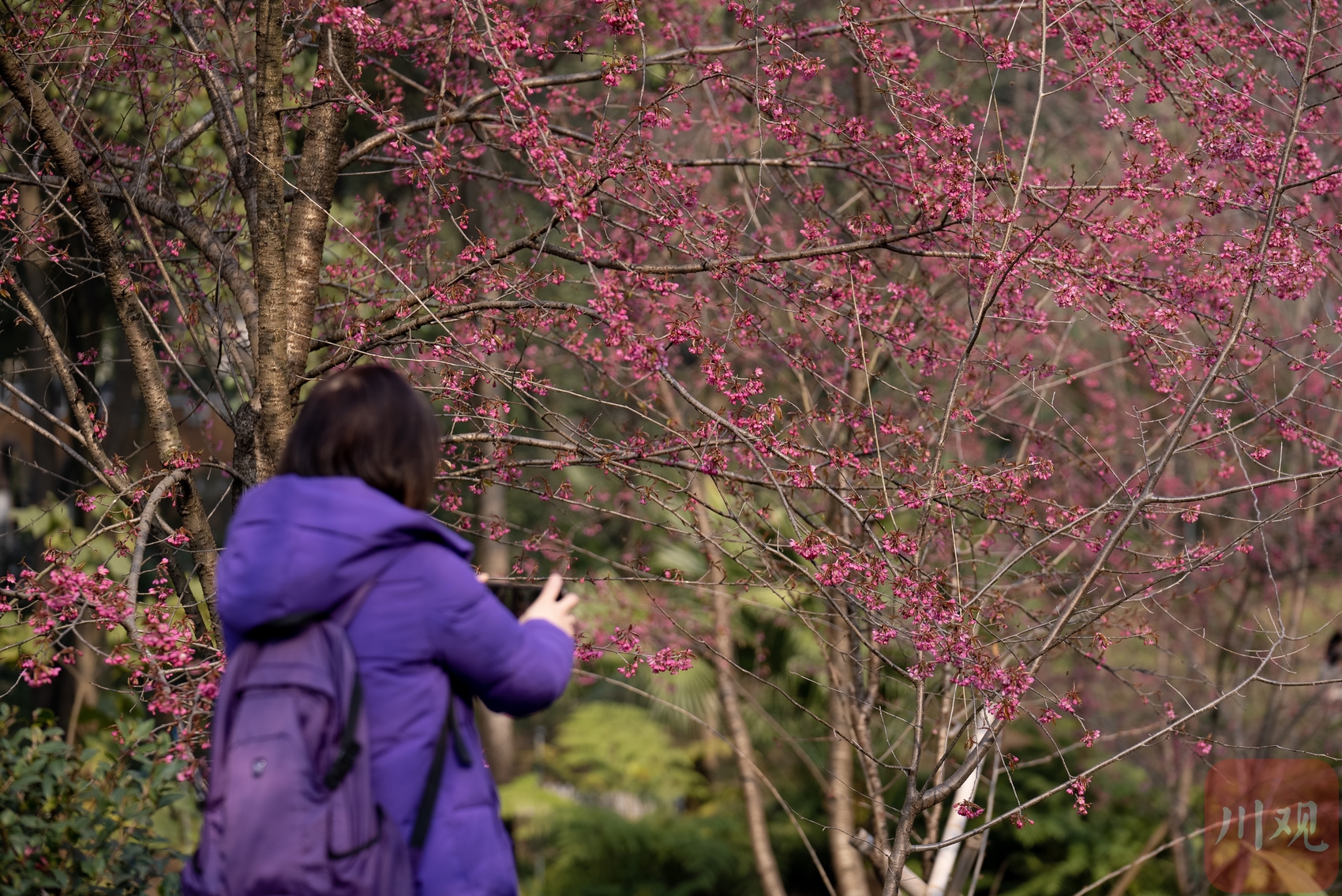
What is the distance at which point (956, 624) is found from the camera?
2.72 meters

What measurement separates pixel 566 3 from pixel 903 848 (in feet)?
15.1

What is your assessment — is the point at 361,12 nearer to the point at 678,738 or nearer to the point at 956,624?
the point at 956,624

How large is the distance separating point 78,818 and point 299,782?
8.95 ft

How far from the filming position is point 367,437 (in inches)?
70.4

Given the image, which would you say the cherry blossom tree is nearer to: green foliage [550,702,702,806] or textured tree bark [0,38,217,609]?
textured tree bark [0,38,217,609]

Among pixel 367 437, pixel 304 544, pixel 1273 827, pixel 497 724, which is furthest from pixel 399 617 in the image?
pixel 497 724

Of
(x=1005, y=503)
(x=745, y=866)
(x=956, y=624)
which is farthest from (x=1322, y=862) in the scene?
(x=956, y=624)

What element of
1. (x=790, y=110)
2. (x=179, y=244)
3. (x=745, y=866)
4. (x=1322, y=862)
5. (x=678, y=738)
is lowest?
(x=678, y=738)

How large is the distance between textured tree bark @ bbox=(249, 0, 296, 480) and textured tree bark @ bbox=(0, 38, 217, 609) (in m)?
0.28

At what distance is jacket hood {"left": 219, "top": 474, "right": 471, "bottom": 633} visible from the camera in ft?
5.35

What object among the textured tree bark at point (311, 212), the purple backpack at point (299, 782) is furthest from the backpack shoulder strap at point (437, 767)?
the textured tree bark at point (311, 212)

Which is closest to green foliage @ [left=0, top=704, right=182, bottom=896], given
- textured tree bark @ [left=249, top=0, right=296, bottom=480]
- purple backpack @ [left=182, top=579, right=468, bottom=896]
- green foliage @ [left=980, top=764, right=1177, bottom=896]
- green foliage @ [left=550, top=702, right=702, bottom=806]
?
textured tree bark @ [left=249, top=0, right=296, bottom=480]

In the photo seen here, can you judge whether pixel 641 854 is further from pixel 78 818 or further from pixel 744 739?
pixel 78 818

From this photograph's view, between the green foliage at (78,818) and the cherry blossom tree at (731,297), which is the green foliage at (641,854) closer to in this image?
the cherry blossom tree at (731,297)
